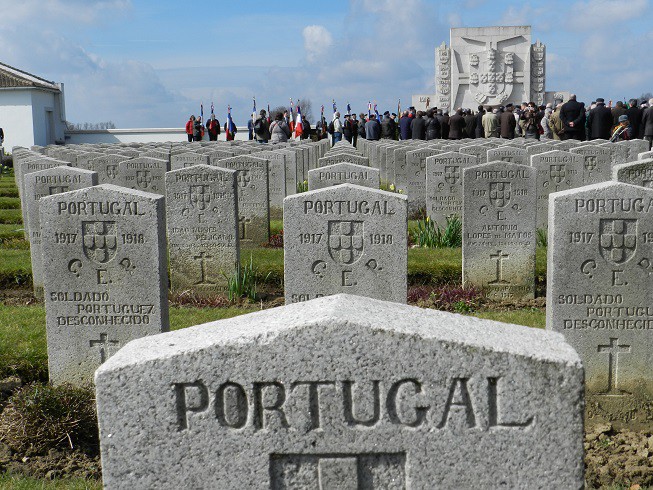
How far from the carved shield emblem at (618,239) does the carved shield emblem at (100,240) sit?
11.6 ft

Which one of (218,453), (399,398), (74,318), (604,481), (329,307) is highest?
(329,307)

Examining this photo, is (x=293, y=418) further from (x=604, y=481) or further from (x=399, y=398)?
(x=604, y=481)

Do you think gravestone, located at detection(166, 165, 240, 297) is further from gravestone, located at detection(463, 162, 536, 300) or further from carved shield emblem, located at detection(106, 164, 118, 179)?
carved shield emblem, located at detection(106, 164, 118, 179)

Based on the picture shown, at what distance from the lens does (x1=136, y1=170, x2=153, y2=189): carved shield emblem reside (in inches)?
563

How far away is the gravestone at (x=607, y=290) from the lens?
6.40 m

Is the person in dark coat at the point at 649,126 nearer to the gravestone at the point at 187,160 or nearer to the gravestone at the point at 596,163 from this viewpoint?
the gravestone at the point at 596,163

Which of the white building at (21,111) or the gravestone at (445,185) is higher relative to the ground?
the white building at (21,111)

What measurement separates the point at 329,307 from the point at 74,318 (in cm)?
454

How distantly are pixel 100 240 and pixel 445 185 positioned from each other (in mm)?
7820

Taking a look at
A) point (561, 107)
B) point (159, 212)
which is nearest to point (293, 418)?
point (159, 212)

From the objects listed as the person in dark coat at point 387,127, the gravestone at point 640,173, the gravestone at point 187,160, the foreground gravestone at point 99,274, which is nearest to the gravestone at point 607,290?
the gravestone at point 640,173

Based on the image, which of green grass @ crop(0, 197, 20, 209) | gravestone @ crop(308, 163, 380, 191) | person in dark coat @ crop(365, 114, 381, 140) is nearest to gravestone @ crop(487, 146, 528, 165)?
gravestone @ crop(308, 163, 380, 191)

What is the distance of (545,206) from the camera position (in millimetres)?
13250

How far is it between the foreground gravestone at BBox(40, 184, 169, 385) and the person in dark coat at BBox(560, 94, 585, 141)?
20209 millimetres
